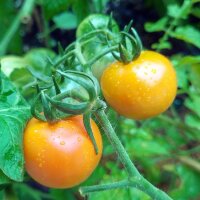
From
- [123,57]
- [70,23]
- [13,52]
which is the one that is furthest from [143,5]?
[123,57]

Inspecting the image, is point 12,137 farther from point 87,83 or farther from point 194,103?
point 194,103

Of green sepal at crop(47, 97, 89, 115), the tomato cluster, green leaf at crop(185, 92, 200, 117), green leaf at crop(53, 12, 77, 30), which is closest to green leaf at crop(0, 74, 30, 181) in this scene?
the tomato cluster

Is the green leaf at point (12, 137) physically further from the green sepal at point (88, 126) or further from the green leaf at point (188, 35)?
the green leaf at point (188, 35)

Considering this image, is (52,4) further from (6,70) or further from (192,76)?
(192,76)

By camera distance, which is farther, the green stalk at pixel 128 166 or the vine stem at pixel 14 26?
the vine stem at pixel 14 26

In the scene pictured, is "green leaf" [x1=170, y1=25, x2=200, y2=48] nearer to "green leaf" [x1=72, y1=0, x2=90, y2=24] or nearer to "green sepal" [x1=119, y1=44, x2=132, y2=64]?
"green leaf" [x1=72, y1=0, x2=90, y2=24]

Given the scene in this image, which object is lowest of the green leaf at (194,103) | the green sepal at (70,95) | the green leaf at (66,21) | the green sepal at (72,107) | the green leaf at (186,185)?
the green leaf at (186,185)

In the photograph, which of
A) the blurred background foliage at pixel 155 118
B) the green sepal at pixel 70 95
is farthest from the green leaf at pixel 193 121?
the green sepal at pixel 70 95
